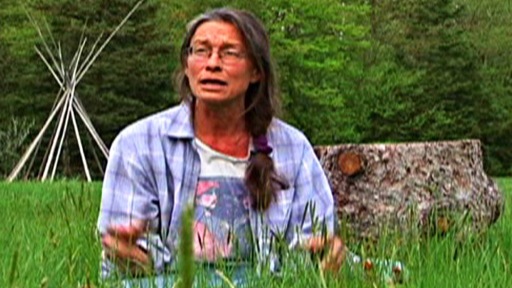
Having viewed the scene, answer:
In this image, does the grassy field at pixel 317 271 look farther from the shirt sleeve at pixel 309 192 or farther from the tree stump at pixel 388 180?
the tree stump at pixel 388 180

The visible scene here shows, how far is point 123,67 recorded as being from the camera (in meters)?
32.5

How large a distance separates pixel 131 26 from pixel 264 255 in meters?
30.3

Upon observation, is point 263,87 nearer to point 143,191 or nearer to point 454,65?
point 143,191

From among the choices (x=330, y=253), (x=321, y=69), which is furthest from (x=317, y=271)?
(x=321, y=69)

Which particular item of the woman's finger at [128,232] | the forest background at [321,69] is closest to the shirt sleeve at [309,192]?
the woman's finger at [128,232]

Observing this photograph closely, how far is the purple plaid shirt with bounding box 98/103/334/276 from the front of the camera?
3.05 meters

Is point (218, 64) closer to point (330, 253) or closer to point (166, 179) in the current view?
point (166, 179)

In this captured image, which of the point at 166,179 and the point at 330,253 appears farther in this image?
the point at 166,179

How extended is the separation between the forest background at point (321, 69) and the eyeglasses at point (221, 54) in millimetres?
26080

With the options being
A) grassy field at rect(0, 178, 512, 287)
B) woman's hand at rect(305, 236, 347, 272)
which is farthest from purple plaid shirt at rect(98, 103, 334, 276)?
woman's hand at rect(305, 236, 347, 272)

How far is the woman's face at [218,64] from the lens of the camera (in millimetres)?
3124

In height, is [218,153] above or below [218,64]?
below

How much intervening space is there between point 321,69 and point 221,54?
96.7 feet

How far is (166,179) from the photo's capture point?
10.3ft
